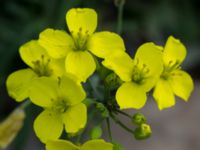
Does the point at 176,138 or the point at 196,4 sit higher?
the point at 196,4

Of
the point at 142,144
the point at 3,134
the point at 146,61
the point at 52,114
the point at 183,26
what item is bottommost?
the point at 142,144

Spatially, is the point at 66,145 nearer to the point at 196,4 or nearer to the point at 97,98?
the point at 97,98

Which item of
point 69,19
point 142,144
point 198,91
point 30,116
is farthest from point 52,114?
point 198,91

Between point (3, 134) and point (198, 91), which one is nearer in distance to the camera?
point (3, 134)

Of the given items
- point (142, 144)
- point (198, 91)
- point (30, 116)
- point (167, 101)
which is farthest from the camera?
point (198, 91)

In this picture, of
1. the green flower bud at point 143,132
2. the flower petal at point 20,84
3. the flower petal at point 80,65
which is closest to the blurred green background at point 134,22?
the flower petal at point 20,84

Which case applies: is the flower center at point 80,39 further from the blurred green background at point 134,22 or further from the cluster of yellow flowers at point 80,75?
the blurred green background at point 134,22

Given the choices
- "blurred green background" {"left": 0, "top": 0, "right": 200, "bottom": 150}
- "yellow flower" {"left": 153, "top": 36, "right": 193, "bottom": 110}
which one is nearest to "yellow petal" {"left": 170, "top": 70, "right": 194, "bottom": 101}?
"yellow flower" {"left": 153, "top": 36, "right": 193, "bottom": 110}
